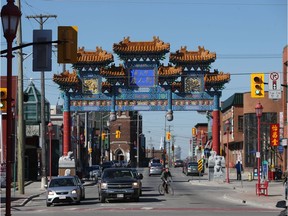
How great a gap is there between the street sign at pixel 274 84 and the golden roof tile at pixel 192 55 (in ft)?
65.5

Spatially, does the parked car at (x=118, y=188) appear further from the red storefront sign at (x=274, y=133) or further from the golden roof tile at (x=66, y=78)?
the red storefront sign at (x=274, y=133)

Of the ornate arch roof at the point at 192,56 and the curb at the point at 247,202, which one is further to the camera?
the ornate arch roof at the point at 192,56

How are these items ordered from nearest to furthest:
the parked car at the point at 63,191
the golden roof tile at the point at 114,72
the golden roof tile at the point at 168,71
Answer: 1. the parked car at the point at 63,191
2. the golden roof tile at the point at 168,71
3. the golden roof tile at the point at 114,72

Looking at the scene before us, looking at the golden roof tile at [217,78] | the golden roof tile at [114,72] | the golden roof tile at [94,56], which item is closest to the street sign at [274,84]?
the golden roof tile at [217,78]

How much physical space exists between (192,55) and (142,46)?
4.10m

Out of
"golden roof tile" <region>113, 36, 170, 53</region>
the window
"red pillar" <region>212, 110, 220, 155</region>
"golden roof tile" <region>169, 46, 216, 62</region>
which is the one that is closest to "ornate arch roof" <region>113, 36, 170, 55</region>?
"golden roof tile" <region>113, 36, 170, 53</region>

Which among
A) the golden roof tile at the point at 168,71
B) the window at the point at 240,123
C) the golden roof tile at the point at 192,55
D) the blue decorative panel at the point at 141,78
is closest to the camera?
the golden roof tile at the point at 168,71

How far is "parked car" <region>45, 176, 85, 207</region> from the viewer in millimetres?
30172

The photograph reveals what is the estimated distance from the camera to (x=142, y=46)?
54.2 m

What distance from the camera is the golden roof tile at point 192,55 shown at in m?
54.2

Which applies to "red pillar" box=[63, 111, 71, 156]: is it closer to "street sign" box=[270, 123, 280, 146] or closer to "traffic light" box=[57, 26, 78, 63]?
"street sign" box=[270, 123, 280, 146]

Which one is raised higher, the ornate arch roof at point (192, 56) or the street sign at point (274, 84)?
the ornate arch roof at point (192, 56)

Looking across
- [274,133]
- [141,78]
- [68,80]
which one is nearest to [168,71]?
[141,78]

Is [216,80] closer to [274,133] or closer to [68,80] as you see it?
[274,133]
